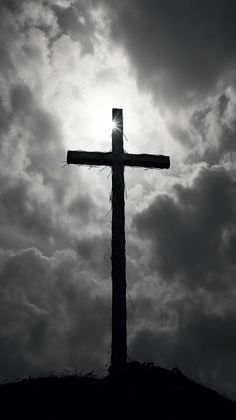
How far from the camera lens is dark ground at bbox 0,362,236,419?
452 cm

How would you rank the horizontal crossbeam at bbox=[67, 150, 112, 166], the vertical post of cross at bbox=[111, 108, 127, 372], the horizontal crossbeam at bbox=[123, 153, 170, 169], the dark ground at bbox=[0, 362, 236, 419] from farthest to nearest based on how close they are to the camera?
the horizontal crossbeam at bbox=[123, 153, 170, 169], the horizontal crossbeam at bbox=[67, 150, 112, 166], the vertical post of cross at bbox=[111, 108, 127, 372], the dark ground at bbox=[0, 362, 236, 419]

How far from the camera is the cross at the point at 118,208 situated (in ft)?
19.0

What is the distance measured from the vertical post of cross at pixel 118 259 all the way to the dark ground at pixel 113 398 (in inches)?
13.7

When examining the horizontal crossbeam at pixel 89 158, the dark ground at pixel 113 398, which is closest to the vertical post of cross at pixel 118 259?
the horizontal crossbeam at pixel 89 158

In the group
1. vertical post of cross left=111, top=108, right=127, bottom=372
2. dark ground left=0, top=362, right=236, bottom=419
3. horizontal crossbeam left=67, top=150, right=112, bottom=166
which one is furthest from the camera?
horizontal crossbeam left=67, top=150, right=112, bottom=166

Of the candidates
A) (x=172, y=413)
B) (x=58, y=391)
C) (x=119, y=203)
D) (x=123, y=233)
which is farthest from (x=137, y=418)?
(x=119, y=203)

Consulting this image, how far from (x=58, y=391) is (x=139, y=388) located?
3.82ft

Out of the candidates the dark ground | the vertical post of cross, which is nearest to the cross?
the vertical post of cross

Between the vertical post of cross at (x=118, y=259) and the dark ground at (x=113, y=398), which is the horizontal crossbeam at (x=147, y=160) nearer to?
the vertical post of cross at (x=118, y=259)

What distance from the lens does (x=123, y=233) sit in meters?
6.59

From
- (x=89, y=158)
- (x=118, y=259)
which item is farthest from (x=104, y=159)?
(x=118, y=259)

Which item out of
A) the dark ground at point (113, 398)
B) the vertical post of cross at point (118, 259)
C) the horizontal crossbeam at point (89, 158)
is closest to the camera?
the dark ground at point (113, 398)

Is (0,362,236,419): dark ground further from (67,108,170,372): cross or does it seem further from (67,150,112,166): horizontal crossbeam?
(67,150,112,166): horizontal crossbeam

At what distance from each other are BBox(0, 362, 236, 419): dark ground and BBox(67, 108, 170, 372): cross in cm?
45
